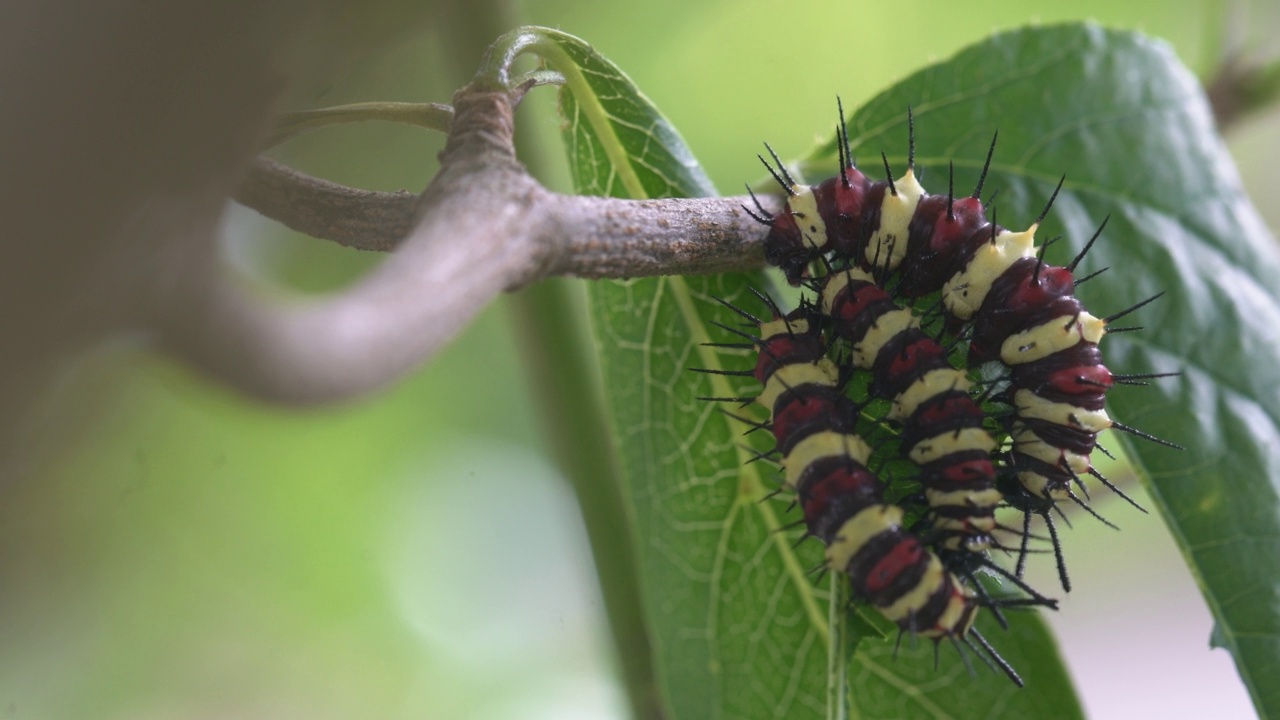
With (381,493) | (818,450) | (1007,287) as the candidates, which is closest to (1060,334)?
(1007,287)

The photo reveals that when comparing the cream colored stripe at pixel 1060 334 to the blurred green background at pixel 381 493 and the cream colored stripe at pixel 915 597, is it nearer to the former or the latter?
the cream colored stripe at pixel 915 597

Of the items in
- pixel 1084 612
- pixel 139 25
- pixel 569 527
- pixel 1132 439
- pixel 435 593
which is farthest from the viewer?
pixel 1084 612

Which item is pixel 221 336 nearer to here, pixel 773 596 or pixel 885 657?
pixel 773 596

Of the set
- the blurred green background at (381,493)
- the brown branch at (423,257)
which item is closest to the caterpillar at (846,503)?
the brown branch at (423,257)

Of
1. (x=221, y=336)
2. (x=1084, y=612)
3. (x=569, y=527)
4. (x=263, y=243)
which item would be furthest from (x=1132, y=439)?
(x=1084, y=612)

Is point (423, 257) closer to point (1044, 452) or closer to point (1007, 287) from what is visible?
point (1007, 287)

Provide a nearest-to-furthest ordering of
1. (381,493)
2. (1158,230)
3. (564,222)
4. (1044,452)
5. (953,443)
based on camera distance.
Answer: (564,222) < (953,443) < (1044,452) < (1158,230) < (381,493)
